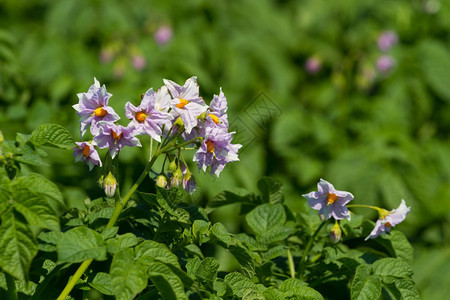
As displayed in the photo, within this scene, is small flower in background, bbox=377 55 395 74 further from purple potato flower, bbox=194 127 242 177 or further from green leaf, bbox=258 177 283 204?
purple potato flower, bbox=194 127 242 177

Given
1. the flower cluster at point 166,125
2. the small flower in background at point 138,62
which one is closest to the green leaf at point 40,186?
the flower cluster at point 166,125

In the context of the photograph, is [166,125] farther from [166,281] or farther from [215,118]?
[166,281]

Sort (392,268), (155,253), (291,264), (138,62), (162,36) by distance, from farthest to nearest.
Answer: (162,36) → (138,62) → (291,264) → (392,268) → (155,253)

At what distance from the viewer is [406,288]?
1512mm

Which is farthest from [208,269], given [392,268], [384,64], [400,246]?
[384,64]

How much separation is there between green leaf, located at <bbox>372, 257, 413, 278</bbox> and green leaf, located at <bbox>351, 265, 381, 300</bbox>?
0.13ft

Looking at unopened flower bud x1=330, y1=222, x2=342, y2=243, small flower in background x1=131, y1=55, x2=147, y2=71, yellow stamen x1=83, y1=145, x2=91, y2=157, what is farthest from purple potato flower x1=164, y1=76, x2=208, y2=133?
small flower in background x1=131, y1=55, x2=147, y2=71

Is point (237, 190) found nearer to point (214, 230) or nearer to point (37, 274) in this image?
point (214, 230)

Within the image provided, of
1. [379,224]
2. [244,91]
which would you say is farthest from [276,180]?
[244,91]

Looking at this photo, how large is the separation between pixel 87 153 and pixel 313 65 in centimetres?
383

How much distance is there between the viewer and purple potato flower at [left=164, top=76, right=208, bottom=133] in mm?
1383

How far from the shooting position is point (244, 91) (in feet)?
16.2

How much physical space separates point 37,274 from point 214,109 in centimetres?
56

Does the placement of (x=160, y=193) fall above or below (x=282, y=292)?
above
